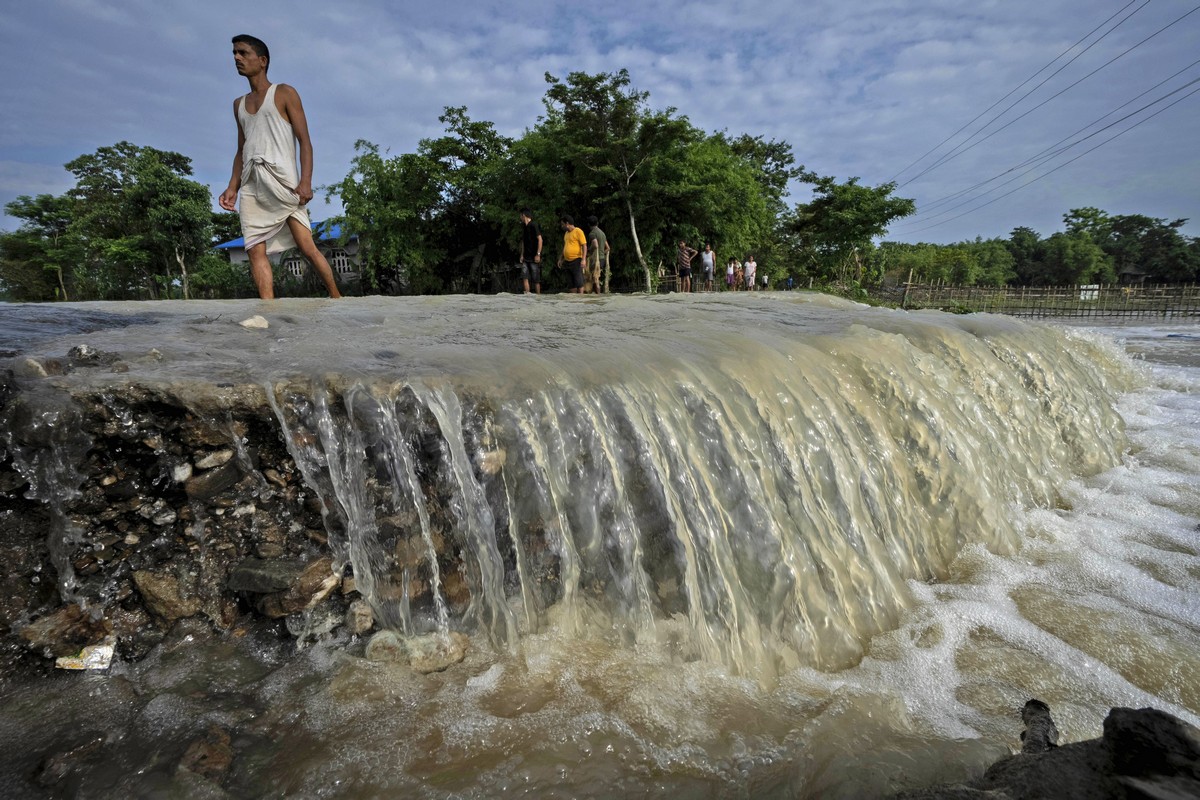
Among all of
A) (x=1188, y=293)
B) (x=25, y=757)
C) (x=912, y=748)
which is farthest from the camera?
(x=1188, y=293)

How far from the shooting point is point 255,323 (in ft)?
10.9

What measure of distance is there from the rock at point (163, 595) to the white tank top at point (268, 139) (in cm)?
316

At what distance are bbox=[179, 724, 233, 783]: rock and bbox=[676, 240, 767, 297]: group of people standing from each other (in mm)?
15417

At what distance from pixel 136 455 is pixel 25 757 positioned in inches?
34.4

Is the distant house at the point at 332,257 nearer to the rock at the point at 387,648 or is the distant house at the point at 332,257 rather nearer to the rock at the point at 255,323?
the rock at the point at 255,323

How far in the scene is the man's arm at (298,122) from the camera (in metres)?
3.98

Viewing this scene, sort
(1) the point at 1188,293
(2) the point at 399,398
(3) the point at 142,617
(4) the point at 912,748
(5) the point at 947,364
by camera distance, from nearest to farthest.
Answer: (4) the point at 912,748 < (3) the point at 142,617 < (2) the point at 399,398 < (5) the point at 947,364 < (1) the point at 1188,293

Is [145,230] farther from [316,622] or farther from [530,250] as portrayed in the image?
[316,622]

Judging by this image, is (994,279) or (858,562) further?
(994,279)

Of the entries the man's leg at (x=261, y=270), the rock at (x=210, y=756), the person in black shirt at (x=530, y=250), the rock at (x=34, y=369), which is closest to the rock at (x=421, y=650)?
the rock at (x=210, y=756)

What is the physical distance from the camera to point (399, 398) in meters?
2.09

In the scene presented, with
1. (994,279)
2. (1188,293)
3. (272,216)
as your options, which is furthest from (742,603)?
(994,279)

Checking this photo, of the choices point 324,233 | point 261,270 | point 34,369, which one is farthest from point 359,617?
point 324,233

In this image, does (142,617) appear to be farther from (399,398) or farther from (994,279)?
(994,279)
